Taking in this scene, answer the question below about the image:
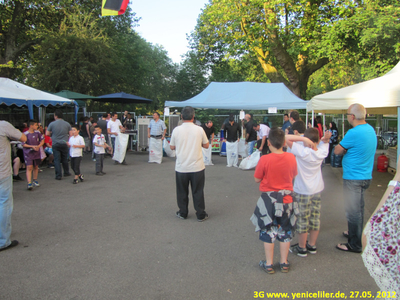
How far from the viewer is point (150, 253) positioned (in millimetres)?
4066

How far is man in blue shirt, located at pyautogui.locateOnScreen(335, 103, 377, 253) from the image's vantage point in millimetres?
3896

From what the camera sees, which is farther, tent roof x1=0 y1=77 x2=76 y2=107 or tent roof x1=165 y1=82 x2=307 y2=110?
tent roof x1=165 y1=82 x2=307 y2=110

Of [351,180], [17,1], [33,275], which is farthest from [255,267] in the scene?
[17,1]

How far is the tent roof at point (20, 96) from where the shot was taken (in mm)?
10185

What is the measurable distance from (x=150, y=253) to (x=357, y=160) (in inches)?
114

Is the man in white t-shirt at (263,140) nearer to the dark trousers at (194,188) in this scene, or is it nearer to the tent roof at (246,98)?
the tent roof at (246,98)

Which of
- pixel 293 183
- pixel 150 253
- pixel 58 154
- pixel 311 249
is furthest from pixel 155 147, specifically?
pixel 311 249

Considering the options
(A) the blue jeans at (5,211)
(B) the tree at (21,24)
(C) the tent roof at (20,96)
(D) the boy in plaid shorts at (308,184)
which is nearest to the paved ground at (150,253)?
(A) the blue jeans at (5,211)

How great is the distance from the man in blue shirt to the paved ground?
0.52 metres

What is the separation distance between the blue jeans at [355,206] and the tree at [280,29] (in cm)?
1450

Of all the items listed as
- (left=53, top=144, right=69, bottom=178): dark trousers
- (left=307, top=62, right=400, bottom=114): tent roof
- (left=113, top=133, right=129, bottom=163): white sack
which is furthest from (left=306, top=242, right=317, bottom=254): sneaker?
(left=113, top=133, right=129, bottom=163): white sack

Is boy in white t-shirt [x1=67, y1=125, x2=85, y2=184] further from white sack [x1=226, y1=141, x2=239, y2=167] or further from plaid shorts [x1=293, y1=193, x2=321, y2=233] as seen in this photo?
plaid shorts [x1=293, y1=193, x2=321, y2=233]

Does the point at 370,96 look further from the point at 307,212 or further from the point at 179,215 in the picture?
the point at 179,215

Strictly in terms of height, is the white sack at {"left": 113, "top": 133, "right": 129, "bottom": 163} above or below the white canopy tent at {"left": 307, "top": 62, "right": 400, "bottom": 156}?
below
